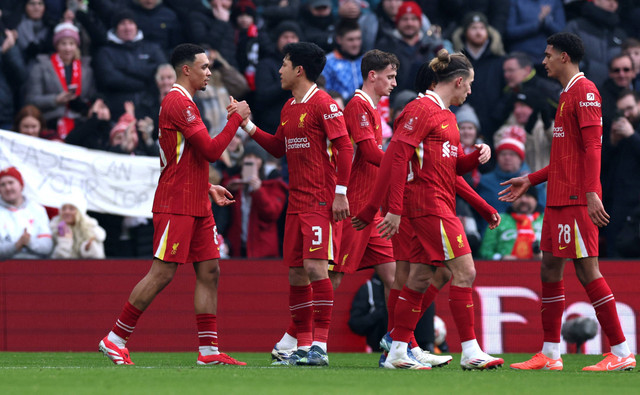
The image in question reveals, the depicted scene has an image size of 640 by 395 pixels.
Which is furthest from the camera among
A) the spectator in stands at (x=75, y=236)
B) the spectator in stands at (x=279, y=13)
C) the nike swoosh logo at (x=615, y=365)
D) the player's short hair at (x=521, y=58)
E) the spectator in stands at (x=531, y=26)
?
the spectator in stands at (x=531, y=26)

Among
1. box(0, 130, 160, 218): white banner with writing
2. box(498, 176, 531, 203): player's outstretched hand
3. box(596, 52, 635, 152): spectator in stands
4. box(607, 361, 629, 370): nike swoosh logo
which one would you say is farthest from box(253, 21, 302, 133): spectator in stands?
box(607, 361, 629, 370): nike swoosh logo

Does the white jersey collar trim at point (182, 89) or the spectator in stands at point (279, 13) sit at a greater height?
the spectator in stands at point (279, 13)

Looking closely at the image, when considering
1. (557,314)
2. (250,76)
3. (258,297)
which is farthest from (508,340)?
(250,76)

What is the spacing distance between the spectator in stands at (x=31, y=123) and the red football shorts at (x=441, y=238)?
6.61m

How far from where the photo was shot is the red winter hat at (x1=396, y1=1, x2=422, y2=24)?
50.0 feet

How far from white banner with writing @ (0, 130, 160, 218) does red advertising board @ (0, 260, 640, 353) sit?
33.4 inches

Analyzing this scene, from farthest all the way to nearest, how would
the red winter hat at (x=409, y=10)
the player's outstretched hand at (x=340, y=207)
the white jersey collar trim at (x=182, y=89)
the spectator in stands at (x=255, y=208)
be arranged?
the red winter hat at (x=409, y=10), the spectator in stands at (x=255, y=208), the white jersey collar trim at (x=182, y=89), the player's outstretched hand at (x=340, y=207)

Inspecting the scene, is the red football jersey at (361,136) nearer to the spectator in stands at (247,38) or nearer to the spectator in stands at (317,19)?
the spectator in stands at (247,38)

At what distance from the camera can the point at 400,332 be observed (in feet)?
28.6

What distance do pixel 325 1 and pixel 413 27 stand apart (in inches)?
53.8

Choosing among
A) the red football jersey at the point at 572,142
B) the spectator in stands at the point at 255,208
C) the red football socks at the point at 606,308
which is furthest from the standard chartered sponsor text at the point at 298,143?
the spectator in stands at the point at 255,208

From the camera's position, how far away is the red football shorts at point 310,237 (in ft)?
29.9

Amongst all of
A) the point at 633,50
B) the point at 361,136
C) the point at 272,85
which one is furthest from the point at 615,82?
the point at 361,136

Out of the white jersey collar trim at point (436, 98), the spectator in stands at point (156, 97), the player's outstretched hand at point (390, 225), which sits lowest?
the player's outstretched hand at point (390, 225)
